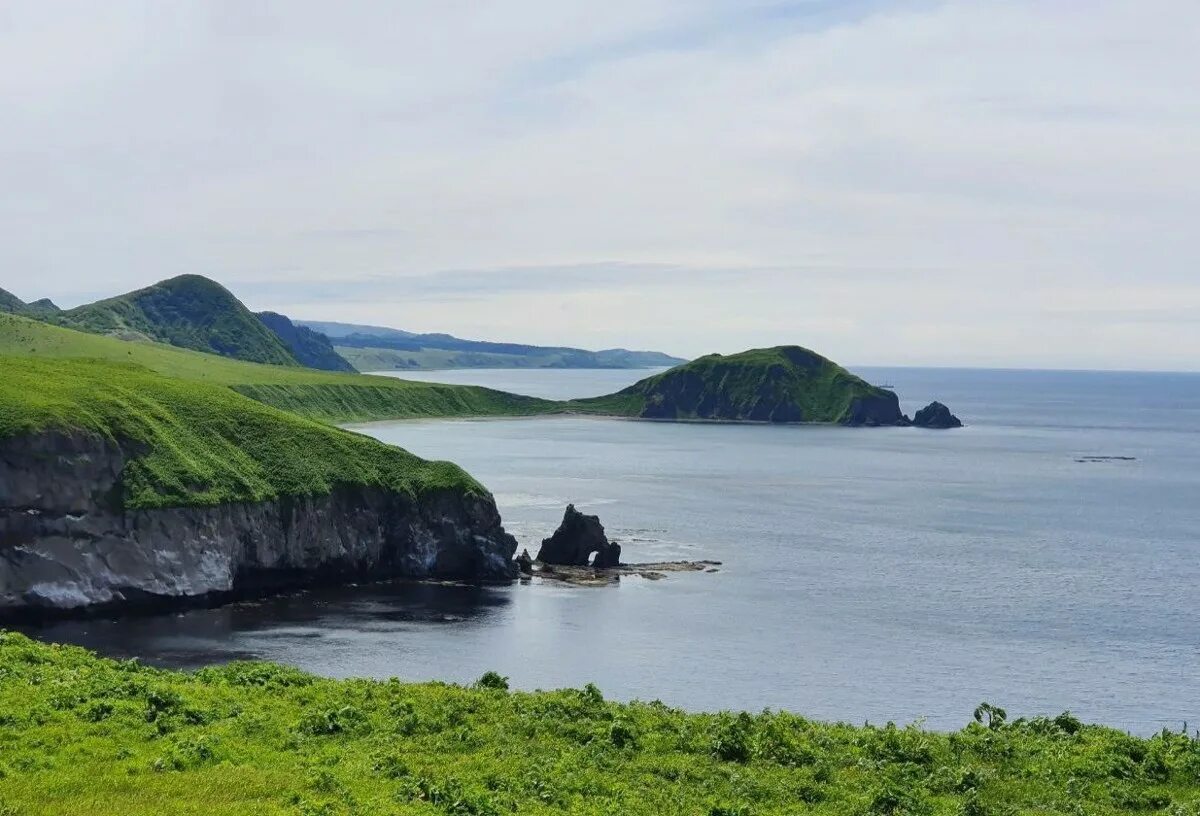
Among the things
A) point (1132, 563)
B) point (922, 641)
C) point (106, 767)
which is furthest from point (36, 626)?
point (1132, 563)

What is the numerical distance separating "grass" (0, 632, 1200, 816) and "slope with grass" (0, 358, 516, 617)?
2413 inches

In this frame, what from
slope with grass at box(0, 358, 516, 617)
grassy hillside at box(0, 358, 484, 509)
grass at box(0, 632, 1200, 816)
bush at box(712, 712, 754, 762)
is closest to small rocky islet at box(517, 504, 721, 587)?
slope with grass at box(0, 358, 516, 617)

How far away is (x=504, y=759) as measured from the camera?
120 ft

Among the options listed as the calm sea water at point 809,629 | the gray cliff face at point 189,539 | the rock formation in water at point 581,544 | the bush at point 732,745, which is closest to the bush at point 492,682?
the bush at point 732,745

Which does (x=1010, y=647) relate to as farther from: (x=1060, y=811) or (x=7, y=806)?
(x=7, y=806)

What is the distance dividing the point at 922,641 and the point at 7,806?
85.0 m

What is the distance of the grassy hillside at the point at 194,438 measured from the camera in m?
109

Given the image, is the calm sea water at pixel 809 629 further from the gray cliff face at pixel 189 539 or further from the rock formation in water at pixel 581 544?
the rock formation in water at pixel 581 544

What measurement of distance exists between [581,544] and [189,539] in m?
44.2

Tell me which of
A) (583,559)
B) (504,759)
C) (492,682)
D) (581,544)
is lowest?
(583,559)

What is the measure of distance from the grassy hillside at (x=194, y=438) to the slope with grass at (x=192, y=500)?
0.73 ft

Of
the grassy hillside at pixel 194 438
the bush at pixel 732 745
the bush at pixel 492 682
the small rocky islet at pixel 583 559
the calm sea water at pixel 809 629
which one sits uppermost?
the grassy hillside at pixel 194 438

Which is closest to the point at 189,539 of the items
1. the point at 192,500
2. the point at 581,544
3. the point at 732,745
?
the point at 192,500

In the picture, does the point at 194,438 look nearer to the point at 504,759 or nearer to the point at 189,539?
the point at 189,539
